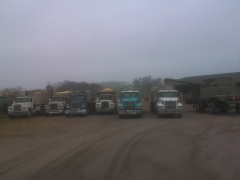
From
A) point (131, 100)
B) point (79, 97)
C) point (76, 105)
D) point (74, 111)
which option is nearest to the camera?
point (131, 100)

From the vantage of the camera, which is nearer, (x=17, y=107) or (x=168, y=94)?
(x=168, y=94)

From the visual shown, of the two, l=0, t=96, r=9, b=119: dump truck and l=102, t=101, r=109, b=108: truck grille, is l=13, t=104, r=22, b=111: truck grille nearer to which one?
l=0, t=96, r=9, b=119: dump truck


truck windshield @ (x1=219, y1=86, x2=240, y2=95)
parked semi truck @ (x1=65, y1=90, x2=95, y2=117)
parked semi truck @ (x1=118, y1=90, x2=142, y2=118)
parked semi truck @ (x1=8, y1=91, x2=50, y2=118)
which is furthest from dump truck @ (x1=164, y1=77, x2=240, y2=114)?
→ parked semi truck @ (x1=8, y1=91, x2=50, y2=118)

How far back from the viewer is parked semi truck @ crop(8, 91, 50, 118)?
3095 centimetres

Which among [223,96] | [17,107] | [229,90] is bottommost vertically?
[17,107]

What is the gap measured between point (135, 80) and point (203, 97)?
6155 cm

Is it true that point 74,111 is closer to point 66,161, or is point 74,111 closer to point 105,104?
point 105,104

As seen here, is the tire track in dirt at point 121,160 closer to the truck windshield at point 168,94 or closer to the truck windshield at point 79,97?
the truck windshield at point 168,94

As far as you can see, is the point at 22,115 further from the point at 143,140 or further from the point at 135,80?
the point at 135,80

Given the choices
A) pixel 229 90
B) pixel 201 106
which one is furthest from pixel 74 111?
pixel 229 90

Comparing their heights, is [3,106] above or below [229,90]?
below

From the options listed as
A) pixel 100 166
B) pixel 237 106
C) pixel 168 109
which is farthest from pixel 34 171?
pixel 237 106

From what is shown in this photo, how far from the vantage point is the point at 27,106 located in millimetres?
31547

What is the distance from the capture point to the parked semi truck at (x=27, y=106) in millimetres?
30953
